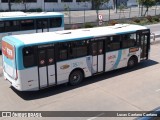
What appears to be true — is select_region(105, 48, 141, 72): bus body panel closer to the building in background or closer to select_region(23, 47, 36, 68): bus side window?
select_region(23, 47, 36, 68): bus side window

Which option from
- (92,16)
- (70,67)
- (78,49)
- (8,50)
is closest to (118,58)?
(78,49)

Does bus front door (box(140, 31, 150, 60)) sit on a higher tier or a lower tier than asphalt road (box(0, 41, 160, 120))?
higher

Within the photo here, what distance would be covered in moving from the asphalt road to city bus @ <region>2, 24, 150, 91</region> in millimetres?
530

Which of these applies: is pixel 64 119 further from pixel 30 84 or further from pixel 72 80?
pixel 72 80

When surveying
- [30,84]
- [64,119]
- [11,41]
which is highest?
[11,41]

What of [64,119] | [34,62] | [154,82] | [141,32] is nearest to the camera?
[64,119]

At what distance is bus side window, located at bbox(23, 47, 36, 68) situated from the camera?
10.8 metres

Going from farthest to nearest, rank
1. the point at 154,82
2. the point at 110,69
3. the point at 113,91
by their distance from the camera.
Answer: the point at 110,69, the point at 154,82, the point at 113,91

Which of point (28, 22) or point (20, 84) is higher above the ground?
point (28, 22)

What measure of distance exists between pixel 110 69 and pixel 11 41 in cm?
587

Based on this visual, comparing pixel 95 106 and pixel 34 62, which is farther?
pixel 34 62

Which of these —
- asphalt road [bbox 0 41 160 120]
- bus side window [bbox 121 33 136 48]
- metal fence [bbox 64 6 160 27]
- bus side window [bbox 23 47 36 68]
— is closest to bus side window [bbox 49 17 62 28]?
asphalt road [bbox 0 41 160 120]

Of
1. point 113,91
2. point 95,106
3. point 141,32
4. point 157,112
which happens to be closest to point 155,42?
point 141,32

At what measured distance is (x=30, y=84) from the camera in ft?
36.6
